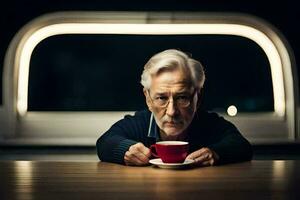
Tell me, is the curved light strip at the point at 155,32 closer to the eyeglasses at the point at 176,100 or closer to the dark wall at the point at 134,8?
the dark wall at the point at 134,8

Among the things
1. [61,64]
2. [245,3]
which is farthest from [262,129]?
[61,64]

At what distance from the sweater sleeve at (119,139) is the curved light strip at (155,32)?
50cm

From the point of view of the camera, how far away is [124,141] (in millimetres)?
1594

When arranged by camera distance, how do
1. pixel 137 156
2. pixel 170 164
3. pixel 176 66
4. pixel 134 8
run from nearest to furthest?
pixel 170 164, pixel 137 156, pixel 176 66, pixel 134 8

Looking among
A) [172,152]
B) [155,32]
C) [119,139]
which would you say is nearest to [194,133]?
[119,139]

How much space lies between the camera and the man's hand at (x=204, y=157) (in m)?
1.47

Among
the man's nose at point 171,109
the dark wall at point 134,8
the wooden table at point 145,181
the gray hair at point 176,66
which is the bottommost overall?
the wooden table at point 145,181

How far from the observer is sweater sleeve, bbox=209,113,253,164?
5.11 ft

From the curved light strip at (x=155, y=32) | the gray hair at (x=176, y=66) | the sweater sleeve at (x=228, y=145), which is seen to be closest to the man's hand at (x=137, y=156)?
the sweater sleeve at (x=228, y=145)

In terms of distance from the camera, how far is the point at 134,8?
2148 millimetres

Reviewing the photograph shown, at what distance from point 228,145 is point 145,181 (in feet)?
1.67

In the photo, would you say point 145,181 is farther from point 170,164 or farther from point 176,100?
point 176,100

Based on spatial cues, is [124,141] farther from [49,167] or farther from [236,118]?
[236,118]

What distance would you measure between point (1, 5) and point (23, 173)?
108cm
